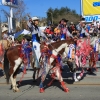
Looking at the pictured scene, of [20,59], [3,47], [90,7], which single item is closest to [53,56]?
[20,59]

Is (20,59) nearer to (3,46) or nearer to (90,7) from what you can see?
(3,46)

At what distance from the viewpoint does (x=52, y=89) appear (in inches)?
348

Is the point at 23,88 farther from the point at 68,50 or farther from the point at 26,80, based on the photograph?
the point at 68,50

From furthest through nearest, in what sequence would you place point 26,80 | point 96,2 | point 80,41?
1. point 96,2
2. point 26,80
3. point 80,41

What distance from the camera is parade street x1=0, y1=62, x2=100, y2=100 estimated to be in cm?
778

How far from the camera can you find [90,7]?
2464 cm

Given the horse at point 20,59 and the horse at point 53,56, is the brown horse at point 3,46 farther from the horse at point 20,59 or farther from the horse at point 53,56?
the horse at point 53,56

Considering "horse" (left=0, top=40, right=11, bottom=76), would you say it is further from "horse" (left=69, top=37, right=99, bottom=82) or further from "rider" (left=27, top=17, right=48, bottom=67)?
"horse" (left=69, top=37, right=99, bottom=82)

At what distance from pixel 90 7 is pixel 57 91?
17376 millimetres

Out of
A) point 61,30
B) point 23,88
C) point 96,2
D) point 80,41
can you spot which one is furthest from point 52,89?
point 96,2

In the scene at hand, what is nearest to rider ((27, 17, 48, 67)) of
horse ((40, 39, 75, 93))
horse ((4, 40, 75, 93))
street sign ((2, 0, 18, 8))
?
horse ((40, 39, 75, 93))

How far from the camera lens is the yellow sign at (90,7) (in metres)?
24.4

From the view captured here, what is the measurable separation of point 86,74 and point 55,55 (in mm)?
3351

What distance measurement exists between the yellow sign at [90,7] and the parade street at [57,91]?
1472cm
